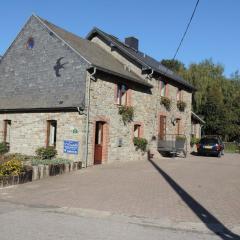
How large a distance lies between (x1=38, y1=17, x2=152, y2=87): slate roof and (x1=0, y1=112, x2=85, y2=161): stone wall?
301 centimetres

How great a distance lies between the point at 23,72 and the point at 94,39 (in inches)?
249

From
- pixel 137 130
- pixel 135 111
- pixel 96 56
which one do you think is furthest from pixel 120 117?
pixel 96 56

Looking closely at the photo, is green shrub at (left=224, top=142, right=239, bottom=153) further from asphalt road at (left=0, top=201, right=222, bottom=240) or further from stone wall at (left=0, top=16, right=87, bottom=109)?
asphalt road at (left=0, top=201, right=222, bottom=240)

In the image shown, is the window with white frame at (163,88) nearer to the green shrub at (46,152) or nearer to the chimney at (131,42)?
the chimney at (131,42)

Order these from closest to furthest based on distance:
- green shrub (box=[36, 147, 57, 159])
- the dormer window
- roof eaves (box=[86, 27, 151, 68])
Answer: green shrub (box=[36, 147, 57, 159])
the dormer window
roof eaves (box=[86, 27, 151, 68])

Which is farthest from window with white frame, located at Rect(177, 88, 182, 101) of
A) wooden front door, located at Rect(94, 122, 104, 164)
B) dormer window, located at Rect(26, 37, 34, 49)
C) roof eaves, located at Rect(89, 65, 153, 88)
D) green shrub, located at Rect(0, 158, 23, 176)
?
green shrub, located at Rect(0, 158, 23, 176)

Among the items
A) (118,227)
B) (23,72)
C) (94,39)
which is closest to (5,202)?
(118,227)

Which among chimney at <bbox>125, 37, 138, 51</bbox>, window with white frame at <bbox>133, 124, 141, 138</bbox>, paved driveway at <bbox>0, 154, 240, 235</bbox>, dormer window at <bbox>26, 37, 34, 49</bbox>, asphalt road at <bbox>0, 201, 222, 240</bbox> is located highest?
chimney at <bbox>125, 37, 138, 51</bbox>

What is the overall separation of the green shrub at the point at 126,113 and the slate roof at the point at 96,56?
63.2 inches

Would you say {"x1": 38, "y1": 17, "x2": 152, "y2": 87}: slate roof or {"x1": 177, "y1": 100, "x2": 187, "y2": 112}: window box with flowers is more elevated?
{"x1": 38, "y1": 17, "x2": 152, "y2": 87}: slate roof

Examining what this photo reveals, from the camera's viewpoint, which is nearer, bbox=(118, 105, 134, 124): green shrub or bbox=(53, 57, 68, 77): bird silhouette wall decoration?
bbox=(53, 57, 68, 77): bird silhouette wall decoration

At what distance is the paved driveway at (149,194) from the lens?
969cm

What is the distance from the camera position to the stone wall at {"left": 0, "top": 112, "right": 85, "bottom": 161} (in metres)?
19.4

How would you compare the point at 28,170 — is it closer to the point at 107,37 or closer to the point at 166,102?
the point at 107,37
